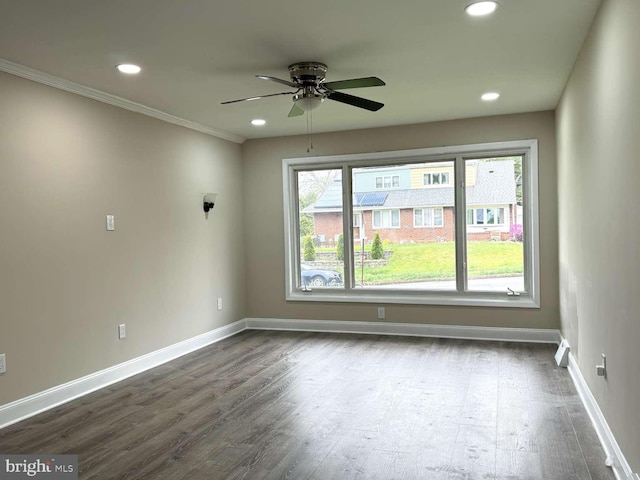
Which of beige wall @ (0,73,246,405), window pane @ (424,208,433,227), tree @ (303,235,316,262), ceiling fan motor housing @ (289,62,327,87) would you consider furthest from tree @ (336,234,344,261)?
ceiling fan motor housing @ (289,62,327,87)

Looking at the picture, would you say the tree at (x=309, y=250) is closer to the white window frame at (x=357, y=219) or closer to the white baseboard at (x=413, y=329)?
the white window frame at (x=357, y=219)

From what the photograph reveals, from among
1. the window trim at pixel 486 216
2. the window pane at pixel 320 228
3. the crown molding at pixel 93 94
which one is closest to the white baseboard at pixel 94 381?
the window pane at pixel 320 228

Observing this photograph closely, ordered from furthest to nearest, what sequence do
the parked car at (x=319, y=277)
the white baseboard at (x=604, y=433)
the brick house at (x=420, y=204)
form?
the parked car at (x=319, y=277) → the brick house at (x=420, y=204) → the white baseboard at (x=604, y=433)

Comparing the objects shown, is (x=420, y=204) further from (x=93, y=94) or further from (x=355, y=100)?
(x=93, y=94)

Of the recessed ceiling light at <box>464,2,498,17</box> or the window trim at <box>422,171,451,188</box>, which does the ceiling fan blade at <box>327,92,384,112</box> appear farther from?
the window trim at <box>422,171,451,188</box>

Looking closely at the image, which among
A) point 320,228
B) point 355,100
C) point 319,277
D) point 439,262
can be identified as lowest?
point 319,277

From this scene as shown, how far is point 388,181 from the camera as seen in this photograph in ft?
20.4

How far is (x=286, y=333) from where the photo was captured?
630 cm

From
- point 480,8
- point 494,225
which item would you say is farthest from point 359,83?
point 494,225

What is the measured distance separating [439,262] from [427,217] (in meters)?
0.54

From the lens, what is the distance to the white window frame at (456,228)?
5.57 metres

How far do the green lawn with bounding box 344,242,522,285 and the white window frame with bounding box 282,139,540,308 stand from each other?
99mm

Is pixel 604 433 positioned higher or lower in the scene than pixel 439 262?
lower

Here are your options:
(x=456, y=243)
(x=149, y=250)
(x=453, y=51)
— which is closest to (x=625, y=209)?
(x=453, y=51)
